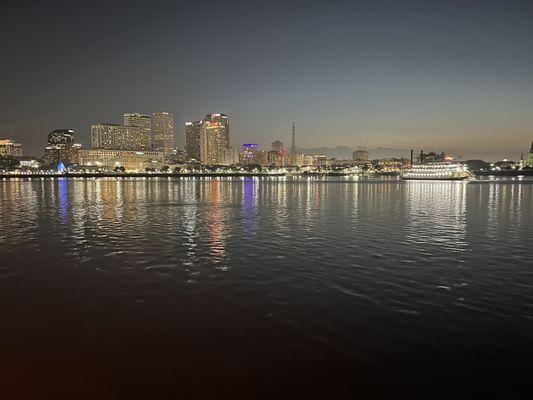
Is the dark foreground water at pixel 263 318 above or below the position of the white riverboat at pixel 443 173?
below

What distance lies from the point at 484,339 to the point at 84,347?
367 inches

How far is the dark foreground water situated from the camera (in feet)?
25.7

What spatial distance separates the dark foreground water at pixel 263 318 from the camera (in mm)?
7840

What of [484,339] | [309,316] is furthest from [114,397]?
[484,339]

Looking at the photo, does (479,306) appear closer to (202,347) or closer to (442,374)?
(442,374)

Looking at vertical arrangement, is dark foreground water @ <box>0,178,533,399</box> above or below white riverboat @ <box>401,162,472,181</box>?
below

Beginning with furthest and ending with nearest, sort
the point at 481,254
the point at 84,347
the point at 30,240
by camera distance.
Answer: the point at 30,240 < the point at 481,254 < the point at 84,347

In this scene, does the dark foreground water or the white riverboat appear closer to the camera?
the dark foreground water

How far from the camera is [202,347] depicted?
30.1ft

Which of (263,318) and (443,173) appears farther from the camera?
(443,173)

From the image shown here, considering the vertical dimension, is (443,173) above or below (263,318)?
above

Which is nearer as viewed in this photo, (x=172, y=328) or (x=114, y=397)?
(x=114, y=397)

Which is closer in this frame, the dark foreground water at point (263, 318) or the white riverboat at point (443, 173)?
the dark foreground water at point (263, 318)

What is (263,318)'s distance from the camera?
428 inches
